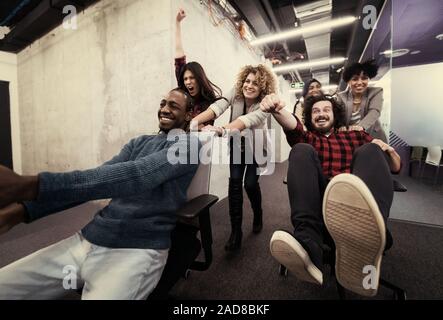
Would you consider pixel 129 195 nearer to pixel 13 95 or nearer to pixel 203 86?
pixel 203 86

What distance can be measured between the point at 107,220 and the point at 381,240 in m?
1.04

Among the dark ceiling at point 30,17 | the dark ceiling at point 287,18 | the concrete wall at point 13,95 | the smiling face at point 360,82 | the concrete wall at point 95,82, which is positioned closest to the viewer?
the smiling face at point 360,82

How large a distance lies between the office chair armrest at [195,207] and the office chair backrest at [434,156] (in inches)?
221

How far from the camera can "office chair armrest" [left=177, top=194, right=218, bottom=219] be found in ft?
2.45

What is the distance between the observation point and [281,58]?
17.8 ft

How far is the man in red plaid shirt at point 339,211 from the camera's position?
0.76 meters

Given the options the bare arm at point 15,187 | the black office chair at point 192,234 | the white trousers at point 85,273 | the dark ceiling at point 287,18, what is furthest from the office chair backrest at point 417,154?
the bare arm at point 15,187

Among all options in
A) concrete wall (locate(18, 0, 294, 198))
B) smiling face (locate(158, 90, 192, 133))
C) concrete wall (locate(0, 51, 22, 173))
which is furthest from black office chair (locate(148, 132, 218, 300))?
concrete wall (locate(0, 51, 22, 173))

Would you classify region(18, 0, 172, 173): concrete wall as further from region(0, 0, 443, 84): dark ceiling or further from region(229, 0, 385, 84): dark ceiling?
region(229, 0, 385, 84): dark ceiling

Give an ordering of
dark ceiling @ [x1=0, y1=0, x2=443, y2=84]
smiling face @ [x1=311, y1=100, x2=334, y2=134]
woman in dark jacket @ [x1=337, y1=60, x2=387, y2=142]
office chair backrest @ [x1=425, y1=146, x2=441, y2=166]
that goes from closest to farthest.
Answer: smiling face @ [x1=311, y1=100, x2=334, y2=134], woman in dark jacket @ [x1=337, y1=60, x2=387, y2=142], dark ceiling @ [x1=0, y1=0, x2=443, y2=84], office chair backrest @ [x1=425, y1=146, x2=441, y2=166]

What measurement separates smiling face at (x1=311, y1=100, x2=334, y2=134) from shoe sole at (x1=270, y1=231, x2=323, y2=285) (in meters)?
0.95

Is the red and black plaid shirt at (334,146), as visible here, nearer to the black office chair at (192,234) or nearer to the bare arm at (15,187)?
the black office chair at (192,234)

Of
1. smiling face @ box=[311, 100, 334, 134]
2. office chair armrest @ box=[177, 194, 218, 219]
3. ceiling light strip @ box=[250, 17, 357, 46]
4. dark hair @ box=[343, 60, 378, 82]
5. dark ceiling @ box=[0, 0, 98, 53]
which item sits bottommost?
office chair armrest @ box=[177, 194, 218, 219]

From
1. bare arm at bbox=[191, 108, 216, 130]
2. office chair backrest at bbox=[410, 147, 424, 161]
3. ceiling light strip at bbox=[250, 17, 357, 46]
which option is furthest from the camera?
office chair backrest at bbox=[410, 147, 424, 161]
